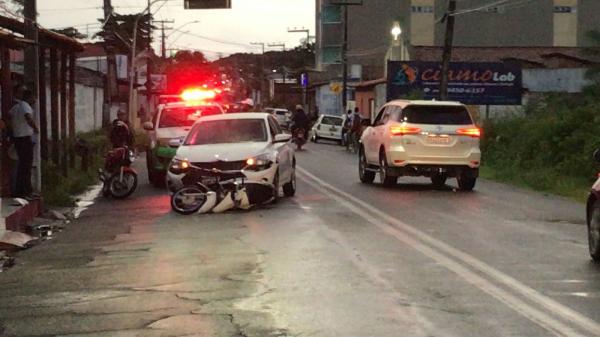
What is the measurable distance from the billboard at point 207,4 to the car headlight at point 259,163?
55.2ft

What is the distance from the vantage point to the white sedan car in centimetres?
1673

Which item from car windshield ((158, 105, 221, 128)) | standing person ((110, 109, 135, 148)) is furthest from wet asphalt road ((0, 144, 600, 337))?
car windshield ((158, 105, 221, 128))

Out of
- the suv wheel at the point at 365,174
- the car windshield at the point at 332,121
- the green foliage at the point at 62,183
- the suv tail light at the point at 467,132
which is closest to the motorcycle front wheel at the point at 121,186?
the green foliage at the point at 62,183

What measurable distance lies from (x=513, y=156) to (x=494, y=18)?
194 feet

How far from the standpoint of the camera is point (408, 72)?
44.5 metres

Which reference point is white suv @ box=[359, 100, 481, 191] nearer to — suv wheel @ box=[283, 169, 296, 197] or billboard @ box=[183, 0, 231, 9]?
suv wheel @ box=[283, 169, 296, 197]

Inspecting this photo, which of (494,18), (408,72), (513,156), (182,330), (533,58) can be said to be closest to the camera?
(182,330)

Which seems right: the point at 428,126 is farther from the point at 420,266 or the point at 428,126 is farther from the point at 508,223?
the point at 420,266

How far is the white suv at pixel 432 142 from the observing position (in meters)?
20.5

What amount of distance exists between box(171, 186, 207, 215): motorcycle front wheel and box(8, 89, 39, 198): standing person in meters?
2.41

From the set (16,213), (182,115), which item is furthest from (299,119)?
(16,213)

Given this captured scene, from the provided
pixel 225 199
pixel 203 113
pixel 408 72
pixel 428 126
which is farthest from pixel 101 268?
pixel 408 72

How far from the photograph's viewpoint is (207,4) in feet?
109

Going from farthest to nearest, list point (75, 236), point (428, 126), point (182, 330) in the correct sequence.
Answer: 1. point (428, 126)
2. point (75, 236)
3. point (182, 330)
